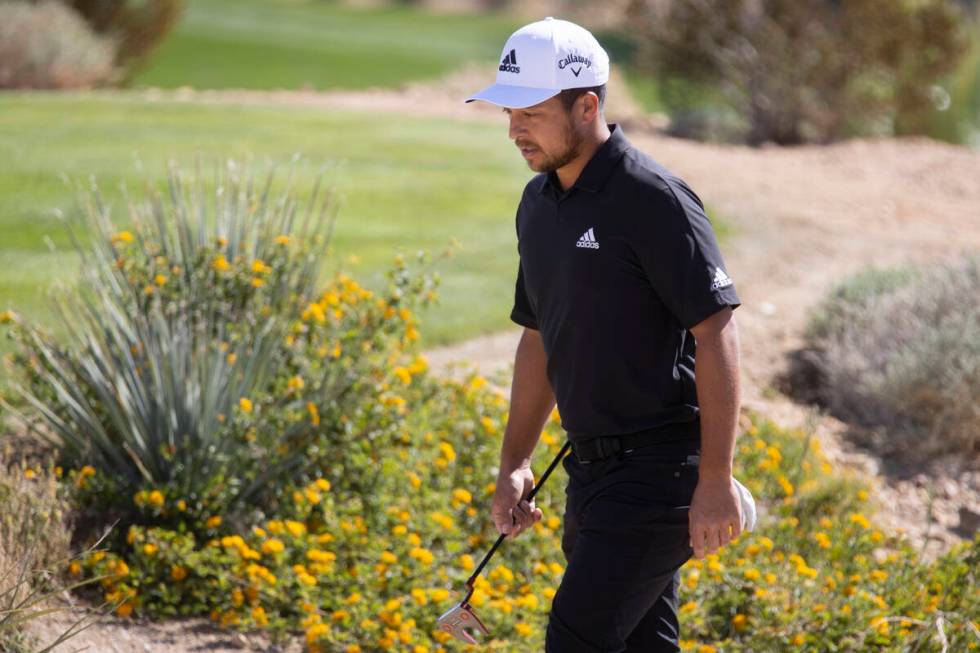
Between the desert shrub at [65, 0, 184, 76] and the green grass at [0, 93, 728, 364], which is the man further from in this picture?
the desert shrub at [65, 0, 184, 76]

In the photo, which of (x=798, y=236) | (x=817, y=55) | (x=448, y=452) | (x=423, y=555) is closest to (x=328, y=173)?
(x=798, y=236)

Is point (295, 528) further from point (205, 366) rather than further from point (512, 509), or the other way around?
point (512, 509)

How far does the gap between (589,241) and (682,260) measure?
0.90 feet

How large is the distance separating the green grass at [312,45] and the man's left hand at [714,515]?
54.2 feet

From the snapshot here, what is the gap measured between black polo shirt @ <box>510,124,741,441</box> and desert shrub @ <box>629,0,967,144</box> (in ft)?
43.1

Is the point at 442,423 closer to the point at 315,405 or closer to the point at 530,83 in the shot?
the point at 315,405

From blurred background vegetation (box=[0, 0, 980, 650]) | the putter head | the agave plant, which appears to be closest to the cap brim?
the putter head

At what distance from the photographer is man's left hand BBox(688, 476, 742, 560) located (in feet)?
10.8

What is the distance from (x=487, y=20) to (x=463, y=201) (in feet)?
66.0

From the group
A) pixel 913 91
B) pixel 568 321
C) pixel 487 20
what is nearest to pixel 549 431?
pixel 568 321

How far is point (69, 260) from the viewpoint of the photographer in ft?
26.5

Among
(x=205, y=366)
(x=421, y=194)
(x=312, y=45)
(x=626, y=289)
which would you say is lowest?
(x=312, y=45)

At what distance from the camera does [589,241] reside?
3.45 metres

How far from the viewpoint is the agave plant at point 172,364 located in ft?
16.7
